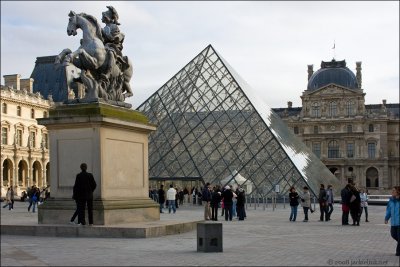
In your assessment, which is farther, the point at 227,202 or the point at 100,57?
the point at 227,202

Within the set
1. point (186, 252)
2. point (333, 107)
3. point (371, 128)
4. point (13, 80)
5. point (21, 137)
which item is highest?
point (13, 80)

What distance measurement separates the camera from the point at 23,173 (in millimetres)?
69062

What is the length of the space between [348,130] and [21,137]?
42.8 metres

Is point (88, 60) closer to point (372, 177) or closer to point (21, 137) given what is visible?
point (21, 137)

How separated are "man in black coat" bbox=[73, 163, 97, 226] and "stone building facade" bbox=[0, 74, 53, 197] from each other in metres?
52.0

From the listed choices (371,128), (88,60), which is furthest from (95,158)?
(371,128)

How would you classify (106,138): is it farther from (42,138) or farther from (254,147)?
(42,138)

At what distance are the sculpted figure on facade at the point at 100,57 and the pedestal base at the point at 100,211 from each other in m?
2.01

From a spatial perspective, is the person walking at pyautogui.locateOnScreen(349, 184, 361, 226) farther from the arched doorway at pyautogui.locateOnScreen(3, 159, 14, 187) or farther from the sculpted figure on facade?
the arched doorway at pyautogui.locateOnScreen(3, 159, 14, 187)

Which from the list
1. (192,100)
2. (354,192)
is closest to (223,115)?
(192,100)

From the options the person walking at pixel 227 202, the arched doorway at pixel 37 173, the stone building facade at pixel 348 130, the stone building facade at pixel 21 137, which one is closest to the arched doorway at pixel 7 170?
the stone building facade at pixel 21 137

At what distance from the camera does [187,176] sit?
35844 mm

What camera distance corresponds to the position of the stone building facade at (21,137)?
6519cm

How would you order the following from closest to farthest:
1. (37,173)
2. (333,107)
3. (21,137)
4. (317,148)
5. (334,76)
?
(21,137)
(37,173)
(333,107)
(334,76)
(317,148)
